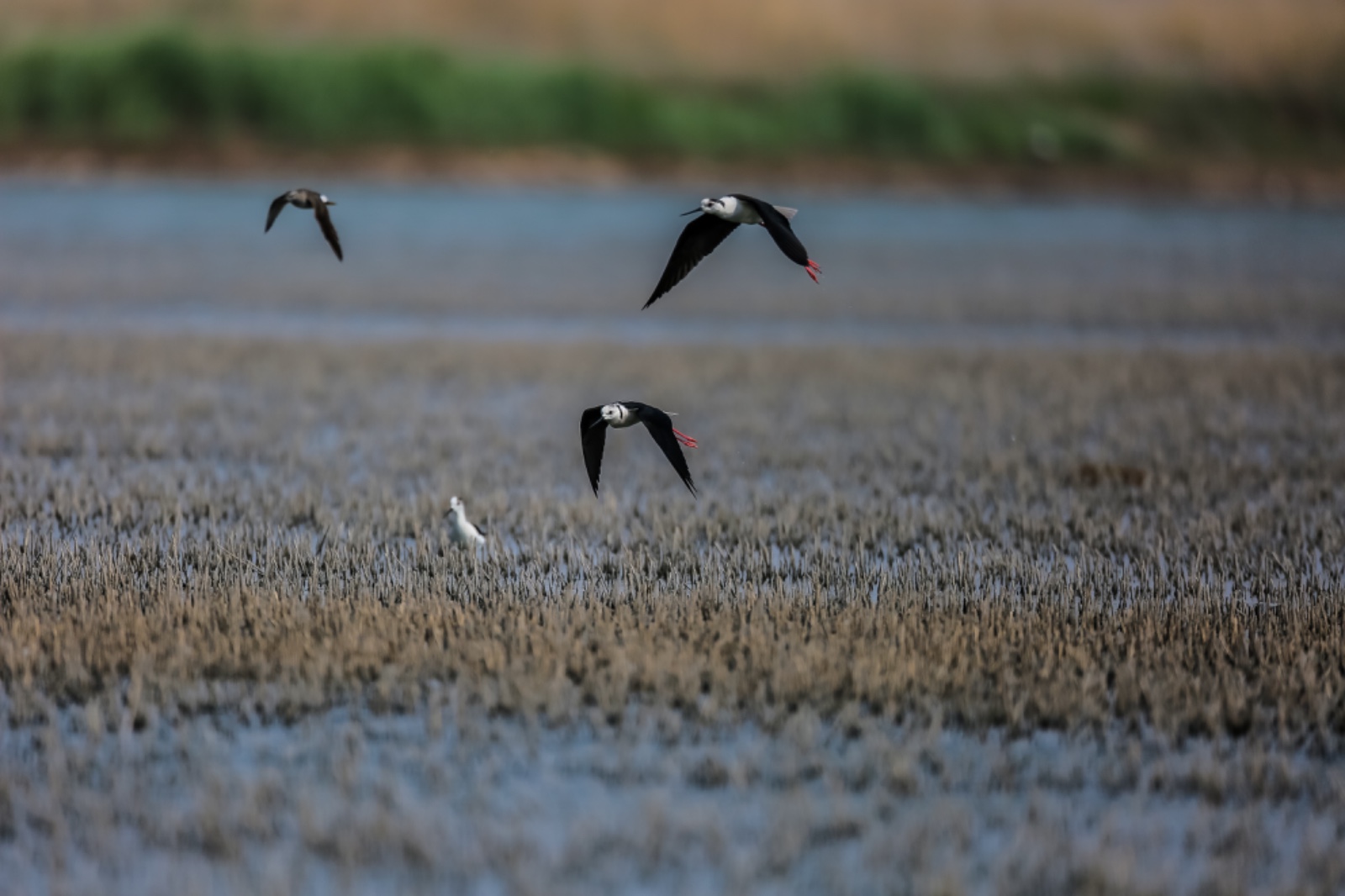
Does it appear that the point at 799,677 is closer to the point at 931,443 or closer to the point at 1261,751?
the point at 1261,751

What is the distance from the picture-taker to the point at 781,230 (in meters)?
6.73

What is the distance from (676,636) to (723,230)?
198 centimetres

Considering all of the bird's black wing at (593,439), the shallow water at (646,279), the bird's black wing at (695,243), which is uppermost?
the shallow water at (646,279)

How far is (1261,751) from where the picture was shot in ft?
19.6

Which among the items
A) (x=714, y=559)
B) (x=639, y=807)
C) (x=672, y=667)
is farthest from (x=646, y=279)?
(x=639, y=807)

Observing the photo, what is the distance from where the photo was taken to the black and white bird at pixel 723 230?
6719 mm

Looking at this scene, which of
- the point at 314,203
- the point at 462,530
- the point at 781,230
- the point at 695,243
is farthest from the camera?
the point at 462,530

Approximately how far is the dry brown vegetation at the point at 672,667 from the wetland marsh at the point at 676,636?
0.02 metres

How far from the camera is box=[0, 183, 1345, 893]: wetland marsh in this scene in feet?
17.3

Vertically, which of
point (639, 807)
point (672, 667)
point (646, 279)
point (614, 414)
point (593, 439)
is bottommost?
point (639, 807)

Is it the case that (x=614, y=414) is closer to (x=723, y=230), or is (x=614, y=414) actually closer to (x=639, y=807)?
(x=723, y=230)

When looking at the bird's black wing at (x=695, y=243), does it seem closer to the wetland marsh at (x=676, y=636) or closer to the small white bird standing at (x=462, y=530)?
the wetland marsh at (x=676, y=636)

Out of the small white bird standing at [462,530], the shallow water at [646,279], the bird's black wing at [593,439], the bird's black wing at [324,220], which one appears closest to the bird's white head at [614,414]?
the bird's black wing at [593,439]

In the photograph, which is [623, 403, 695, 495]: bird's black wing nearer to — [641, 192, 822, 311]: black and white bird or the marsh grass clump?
[641, 192, 822, 311]: black and white bird
